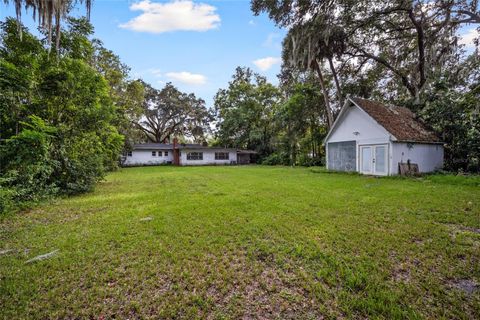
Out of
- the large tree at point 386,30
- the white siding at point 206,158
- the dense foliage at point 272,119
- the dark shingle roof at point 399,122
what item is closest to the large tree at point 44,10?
the large tree at point 386,30

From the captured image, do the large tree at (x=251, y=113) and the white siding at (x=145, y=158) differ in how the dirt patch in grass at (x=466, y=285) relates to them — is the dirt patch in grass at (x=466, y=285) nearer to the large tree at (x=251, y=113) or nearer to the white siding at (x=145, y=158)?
the large tree at (x=251, y=113)

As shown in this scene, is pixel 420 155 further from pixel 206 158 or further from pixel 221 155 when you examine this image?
pixel 206 158

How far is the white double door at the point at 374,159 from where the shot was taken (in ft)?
37.4

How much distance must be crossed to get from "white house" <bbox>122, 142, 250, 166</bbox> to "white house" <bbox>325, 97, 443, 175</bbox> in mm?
17817

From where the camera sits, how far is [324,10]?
39.5ft

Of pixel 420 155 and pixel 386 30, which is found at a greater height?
pixel 386 30

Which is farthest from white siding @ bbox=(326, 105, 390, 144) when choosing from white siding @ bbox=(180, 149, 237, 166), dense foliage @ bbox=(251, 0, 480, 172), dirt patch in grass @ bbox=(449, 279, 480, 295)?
white siding @ bbox=(180, 149, 237, 166)

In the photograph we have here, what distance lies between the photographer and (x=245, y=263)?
3.02 meters

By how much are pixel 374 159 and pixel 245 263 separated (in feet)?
38.2

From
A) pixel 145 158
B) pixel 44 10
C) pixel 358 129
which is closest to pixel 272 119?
pixel 358 129

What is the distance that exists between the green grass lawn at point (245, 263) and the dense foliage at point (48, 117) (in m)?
1.46

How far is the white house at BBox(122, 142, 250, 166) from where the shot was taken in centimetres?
2684

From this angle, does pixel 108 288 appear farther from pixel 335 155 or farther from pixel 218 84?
pixel 218 84

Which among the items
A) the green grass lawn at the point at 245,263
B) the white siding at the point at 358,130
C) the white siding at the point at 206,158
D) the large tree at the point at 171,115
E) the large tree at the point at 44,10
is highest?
the large tree at the point at 171,115
